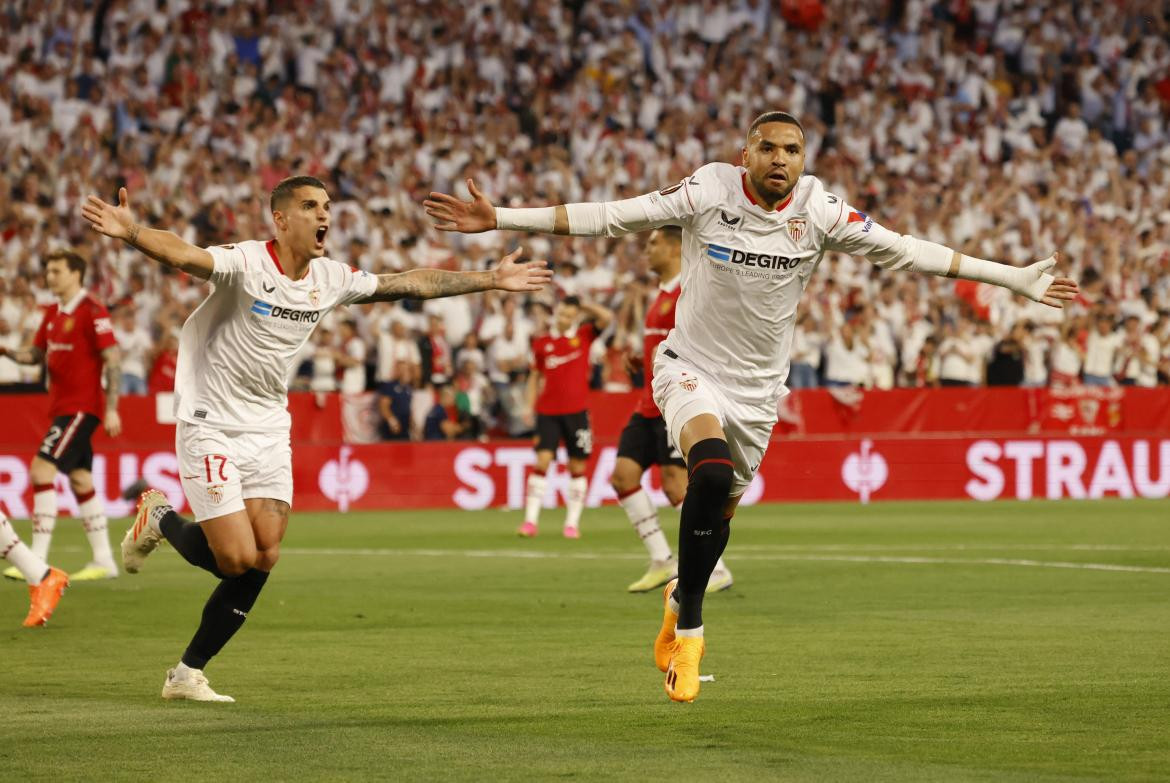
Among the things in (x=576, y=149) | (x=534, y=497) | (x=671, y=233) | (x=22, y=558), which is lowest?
(x=534, y=497)

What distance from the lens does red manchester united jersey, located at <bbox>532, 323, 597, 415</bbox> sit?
20766 mm

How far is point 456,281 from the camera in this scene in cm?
920

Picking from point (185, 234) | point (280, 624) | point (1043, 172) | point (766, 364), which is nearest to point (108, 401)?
point (280, 624)

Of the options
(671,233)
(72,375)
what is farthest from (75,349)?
(671,233)

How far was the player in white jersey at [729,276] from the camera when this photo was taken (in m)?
8.68

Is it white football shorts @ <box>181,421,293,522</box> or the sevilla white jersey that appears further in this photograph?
the sevilla white jersey

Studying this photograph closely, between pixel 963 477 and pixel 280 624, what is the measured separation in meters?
15.5

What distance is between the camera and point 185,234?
24.4m

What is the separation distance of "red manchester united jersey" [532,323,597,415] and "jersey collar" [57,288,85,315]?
7.14 metres

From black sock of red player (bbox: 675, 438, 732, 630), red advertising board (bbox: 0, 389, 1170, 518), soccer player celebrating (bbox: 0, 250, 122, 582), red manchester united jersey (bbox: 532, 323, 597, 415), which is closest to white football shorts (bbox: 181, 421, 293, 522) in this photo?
black sock of red player (bbox: 675, 438, 732, 630)

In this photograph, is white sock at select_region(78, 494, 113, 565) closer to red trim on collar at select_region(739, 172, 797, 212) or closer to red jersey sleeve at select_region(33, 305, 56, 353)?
red jersey sleeve at select_region(33, 305, 56, 353)

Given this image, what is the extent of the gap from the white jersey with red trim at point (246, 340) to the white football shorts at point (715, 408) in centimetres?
169

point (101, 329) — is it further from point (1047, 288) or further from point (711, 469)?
point (1047, 288)

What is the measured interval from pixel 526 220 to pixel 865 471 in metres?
17.5
